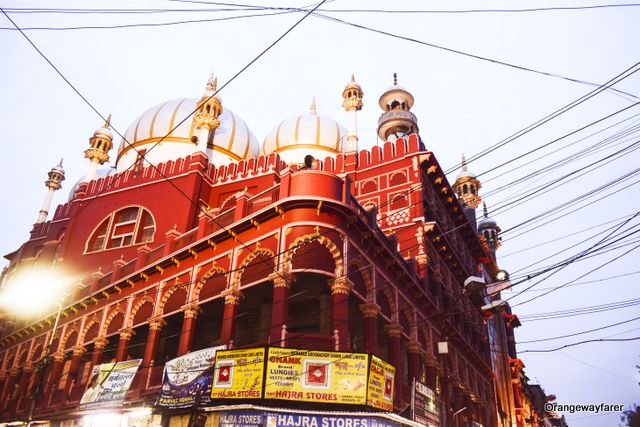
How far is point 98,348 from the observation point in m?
22.7

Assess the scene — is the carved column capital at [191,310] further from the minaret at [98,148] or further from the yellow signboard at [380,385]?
the minaret at [98,148]

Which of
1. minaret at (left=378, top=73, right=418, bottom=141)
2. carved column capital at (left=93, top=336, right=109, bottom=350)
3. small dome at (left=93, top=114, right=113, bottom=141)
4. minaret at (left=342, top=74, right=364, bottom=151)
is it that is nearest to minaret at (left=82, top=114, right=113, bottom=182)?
small dome at (left=93, top=114, right=113, bottom=141)

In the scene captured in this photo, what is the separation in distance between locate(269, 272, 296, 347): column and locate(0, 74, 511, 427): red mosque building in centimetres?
5

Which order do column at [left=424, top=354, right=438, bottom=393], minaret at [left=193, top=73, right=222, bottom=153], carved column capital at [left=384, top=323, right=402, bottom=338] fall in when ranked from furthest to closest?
1. minaret at [left=193, top=73, right=222, bottom=153]
2. column at [left=424, top=354, right=438, bottom=393]
3. carved column capital at [left=384, top=323, right=402, bottom=338]

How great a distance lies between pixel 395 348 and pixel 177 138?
2133 cm

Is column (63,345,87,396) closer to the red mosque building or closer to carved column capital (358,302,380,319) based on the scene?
the red mosque building

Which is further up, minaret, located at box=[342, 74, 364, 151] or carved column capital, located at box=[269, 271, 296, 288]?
minaret, located at box=[342, 74, 364, 151]

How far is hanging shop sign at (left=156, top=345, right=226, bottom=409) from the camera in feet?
50.8

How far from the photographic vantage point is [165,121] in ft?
114

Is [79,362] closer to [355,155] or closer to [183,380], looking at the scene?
[183,380]

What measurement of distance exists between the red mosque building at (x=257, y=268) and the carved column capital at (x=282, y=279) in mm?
73

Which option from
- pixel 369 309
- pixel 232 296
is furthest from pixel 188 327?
pixel 369 309

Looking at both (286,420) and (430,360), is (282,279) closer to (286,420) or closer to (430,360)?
(286,420)

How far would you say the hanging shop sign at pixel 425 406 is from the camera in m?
18.0
